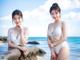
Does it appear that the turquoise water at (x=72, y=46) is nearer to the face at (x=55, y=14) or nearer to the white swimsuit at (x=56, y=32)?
the white swimsuit at (x=56, y=32)

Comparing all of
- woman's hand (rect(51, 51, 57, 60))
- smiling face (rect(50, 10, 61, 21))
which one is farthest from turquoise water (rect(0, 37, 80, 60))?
smiling face (rect(50, 10, 61, 21))

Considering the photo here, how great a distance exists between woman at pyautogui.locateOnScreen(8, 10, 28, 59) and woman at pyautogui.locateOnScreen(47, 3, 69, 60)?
241 millimetres

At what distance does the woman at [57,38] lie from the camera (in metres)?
2.20

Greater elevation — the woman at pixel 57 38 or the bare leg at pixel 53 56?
the woman at pixel 57 38

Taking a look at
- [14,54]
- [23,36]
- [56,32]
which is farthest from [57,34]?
[14,54]

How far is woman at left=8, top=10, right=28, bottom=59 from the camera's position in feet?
7.43

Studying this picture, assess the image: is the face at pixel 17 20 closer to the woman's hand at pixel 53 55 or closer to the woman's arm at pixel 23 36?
the woman's arm at pixel 23 36

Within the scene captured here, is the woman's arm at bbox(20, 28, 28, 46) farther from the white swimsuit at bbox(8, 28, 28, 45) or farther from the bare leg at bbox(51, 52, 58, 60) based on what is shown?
the bare leg at bbox(51, 52, 58, 60)

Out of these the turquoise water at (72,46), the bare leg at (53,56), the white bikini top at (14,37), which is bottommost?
the bare leg at (53,56)

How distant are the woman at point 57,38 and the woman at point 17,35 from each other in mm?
241

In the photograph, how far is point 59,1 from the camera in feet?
7.51

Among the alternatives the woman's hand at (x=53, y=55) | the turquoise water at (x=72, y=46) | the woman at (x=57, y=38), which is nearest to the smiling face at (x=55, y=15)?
the woman at (x=57, y=38)

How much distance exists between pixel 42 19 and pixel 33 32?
Result: 0.49 feet

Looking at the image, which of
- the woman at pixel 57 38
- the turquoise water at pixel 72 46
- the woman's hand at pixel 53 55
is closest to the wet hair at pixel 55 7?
the woman at pixel 57 38
